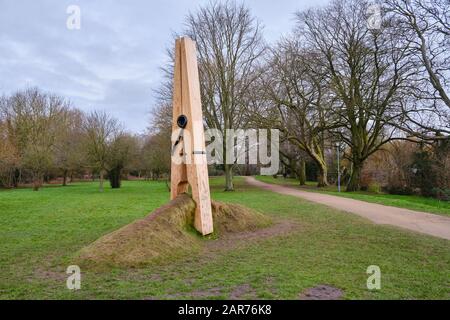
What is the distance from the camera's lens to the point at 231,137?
27.9 meters

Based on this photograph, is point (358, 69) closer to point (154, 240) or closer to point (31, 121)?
point (154, 240)

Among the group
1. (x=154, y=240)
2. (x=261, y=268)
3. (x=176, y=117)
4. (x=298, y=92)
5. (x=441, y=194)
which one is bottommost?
(x=441, y=194)

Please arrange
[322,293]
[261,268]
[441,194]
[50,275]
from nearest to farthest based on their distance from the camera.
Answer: [322,293] < [50,275] < [261,268] < [441,194]

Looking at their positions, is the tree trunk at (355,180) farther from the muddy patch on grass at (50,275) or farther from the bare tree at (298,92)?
the muddy patch on grass at (50,275)

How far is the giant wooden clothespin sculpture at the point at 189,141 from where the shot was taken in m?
8.73

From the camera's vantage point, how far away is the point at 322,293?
4.60 meters

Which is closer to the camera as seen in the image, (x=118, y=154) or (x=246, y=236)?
(x=246, y=236)

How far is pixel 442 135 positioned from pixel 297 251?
66.2 ft

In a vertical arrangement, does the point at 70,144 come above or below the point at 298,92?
below

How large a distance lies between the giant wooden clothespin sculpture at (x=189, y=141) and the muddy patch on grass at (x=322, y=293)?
13.6 ft

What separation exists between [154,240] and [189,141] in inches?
119

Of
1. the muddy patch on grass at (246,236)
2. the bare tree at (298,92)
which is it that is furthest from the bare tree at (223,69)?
the muddy patch on grass at (246,236)

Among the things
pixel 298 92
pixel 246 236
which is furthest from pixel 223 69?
pixel 246 236

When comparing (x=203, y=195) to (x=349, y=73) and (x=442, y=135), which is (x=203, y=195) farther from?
(x=349, y=73)
